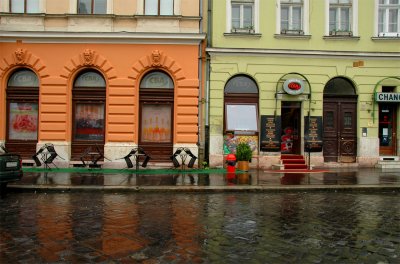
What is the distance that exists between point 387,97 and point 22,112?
16422 millimetres

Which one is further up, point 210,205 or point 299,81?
point 299,81

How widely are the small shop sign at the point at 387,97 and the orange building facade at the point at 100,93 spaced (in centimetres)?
814

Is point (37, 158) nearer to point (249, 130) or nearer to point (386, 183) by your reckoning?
point (249, 130)

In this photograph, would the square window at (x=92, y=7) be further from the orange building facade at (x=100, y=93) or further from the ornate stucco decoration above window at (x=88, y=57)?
the ornate stucco decoration above window at (x=88, y=57)

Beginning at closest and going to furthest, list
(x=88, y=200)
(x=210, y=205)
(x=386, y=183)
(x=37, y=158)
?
(x=210, y=205) → (x=88, y=200) → (x=386, y=183) → (x=37, y=158)

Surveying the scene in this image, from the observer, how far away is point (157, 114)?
1861 centimetres

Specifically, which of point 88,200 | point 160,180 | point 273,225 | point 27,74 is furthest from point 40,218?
point 27,74

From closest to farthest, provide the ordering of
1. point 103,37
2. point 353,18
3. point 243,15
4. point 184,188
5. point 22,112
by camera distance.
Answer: point 184,188 < point 103,37 < point 22,112 < point 243,15 < point 353,18

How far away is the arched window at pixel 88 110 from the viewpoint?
18484 mm

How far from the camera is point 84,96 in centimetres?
1852

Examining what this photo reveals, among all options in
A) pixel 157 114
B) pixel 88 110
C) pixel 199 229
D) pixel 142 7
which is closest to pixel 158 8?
pixel 142 7

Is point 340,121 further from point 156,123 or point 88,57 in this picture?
point 88,57

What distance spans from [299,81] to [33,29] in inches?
468

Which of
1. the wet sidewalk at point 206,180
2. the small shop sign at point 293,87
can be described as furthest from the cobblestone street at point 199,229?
the small shop sign at point 293,87
